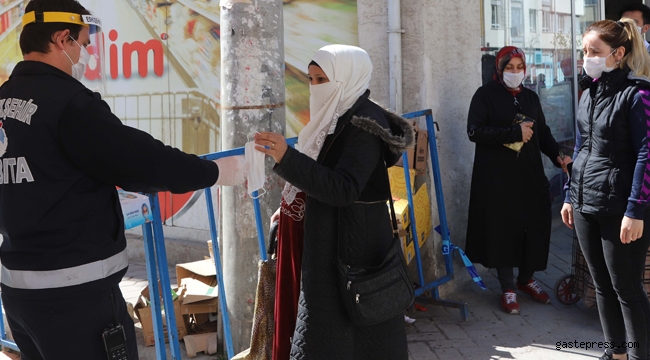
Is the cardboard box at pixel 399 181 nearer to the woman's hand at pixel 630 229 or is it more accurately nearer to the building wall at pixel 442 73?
the building wall at pixel 442 73

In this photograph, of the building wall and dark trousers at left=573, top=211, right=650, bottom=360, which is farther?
the building wall

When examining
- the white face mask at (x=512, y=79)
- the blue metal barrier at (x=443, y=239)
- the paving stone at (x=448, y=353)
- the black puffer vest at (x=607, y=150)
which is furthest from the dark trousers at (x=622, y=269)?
the white face mask at (x=512, y=79)

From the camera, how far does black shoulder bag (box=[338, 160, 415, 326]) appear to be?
266cm

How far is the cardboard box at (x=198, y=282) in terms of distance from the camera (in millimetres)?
4633

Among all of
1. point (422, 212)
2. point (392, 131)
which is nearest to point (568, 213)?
point (422, 212)

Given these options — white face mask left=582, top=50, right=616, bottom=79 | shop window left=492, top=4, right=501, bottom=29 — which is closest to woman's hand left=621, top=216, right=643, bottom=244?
white face mask left=582, top=50, right=616, bottom=79

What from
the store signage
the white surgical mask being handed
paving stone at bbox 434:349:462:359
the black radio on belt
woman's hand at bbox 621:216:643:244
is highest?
the store signage

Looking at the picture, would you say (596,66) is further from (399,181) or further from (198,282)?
(198,282)

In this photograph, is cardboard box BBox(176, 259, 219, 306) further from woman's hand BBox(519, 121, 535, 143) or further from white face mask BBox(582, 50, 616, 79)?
white face mask BBox(582, 50, 616, 79)

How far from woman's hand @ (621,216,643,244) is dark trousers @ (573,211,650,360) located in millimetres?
101

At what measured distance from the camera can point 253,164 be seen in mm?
2850

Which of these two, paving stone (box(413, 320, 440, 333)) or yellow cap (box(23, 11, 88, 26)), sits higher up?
yellow cap (box(23, 11, 88, 26))

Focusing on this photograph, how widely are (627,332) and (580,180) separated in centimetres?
85

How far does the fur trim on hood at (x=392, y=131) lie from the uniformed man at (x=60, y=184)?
751 millimetres
